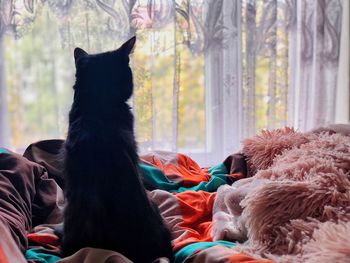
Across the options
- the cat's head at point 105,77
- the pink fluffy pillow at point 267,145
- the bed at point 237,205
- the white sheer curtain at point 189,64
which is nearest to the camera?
the bed at point 237,205

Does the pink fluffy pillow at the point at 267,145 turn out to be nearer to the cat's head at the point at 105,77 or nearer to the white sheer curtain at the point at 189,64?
the white sheer curtain at the point at 189,64

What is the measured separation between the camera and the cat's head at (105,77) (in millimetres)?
960

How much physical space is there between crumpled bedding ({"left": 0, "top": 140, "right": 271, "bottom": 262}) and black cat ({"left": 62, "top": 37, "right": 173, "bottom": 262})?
48 mm

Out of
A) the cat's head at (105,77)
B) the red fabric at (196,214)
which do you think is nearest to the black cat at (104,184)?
the cat's head at (105,77)

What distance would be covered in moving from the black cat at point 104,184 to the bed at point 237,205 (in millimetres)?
47

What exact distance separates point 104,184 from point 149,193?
0.35 meters

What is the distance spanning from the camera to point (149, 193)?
3.87 feet

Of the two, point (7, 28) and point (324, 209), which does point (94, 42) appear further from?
point (324, 209)

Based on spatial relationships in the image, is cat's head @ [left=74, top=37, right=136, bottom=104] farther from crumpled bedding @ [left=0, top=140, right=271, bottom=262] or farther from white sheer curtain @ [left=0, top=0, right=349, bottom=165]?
white sheer curtain @ [left=0, top=0, right=349, bottom=165]

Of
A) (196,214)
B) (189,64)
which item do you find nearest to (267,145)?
(196,214)

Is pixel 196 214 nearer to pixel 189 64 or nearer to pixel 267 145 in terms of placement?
pixel 267 145

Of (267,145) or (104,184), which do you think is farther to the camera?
(267,145)

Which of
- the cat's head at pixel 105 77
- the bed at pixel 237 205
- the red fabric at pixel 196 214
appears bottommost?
the red fabric at pixel 196 214

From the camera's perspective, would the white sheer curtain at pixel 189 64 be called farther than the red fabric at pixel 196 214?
Yes
